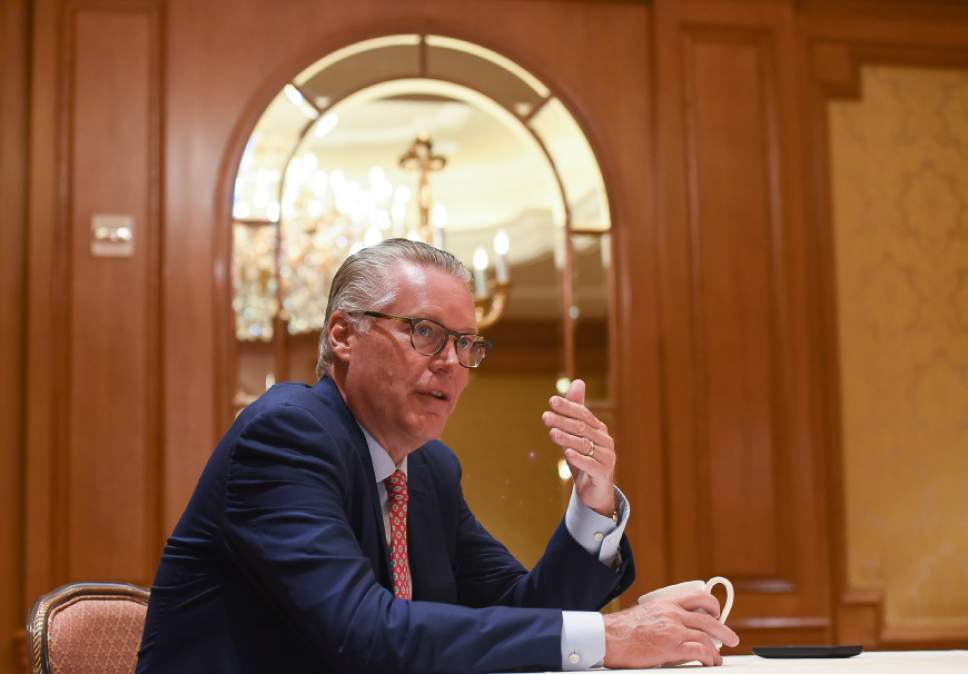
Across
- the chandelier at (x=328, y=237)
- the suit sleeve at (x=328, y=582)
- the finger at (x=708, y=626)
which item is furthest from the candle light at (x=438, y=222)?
the finger at (x=708, y=626)

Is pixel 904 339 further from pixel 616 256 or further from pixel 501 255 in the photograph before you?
pixel 501 255

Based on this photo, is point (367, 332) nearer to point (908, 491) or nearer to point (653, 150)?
point (653, 150)

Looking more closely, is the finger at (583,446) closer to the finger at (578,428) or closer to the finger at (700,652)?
the finger at (578,428)

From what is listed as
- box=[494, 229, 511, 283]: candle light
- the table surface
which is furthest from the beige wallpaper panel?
the table surface

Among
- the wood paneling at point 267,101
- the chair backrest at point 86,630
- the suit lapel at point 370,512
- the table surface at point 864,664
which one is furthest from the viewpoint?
the wood paneling at point 267,101

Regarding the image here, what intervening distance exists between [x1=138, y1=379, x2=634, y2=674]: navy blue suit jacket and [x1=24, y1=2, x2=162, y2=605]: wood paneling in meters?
1.72

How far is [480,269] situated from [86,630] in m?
3.15

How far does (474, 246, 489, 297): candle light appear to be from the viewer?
4958 millimetres

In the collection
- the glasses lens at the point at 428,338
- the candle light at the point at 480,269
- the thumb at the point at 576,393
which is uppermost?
the candle light at the point at 480,269

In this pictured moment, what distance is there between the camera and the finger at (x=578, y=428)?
6.01 feet

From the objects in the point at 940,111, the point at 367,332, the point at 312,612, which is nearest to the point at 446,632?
the point at 312,612

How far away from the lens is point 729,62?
3971 mm

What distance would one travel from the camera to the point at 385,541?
6.03 feet

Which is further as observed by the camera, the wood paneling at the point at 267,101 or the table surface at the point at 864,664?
the wood paneling at the point at 267,101
